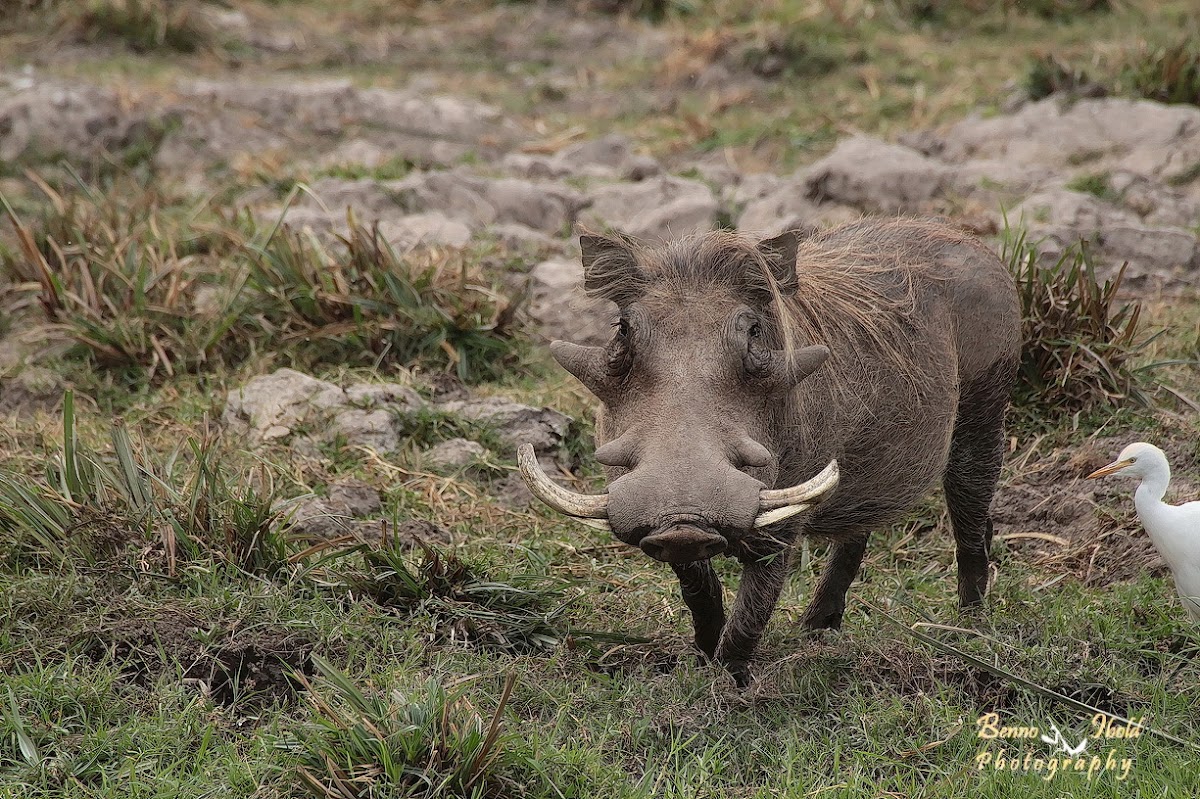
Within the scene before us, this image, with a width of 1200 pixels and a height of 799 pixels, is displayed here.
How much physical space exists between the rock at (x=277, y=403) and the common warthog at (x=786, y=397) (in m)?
1.73

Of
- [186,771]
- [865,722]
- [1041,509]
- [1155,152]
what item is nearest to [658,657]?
[865,722]

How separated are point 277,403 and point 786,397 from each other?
2.28 m

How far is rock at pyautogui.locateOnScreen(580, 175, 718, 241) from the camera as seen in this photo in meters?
6.52

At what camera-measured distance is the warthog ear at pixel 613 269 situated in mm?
3285

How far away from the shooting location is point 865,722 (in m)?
3.27

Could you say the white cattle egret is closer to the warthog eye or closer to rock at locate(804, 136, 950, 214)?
the warthog eye

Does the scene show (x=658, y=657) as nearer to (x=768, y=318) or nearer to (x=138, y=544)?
(x=768, y=318)

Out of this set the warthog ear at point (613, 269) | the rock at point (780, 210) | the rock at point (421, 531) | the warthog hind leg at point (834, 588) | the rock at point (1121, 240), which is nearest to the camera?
the warthog ear at point (613, 269)

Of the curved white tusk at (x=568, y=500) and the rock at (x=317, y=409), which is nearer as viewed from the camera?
the curved white tusk at (x=568, y=500)

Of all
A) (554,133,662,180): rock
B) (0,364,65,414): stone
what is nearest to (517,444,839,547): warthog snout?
(0,364,65,414): stone

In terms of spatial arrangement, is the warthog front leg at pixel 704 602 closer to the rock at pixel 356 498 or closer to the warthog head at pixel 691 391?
the warthog head at pixel 691 391

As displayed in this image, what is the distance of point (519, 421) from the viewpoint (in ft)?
16.3

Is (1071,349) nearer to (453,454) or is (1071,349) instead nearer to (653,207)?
(453,454)

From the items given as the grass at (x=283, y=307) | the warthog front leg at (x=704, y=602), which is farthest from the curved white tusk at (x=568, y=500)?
the grass at (x=283, y=307)
